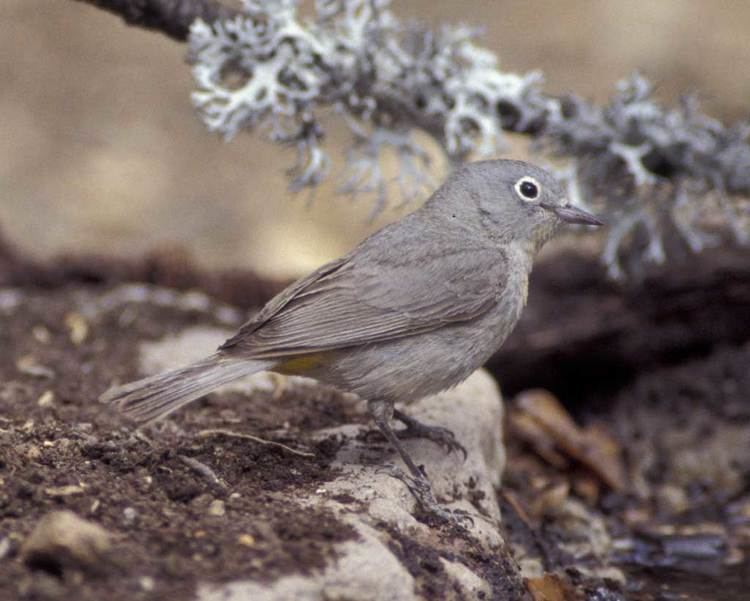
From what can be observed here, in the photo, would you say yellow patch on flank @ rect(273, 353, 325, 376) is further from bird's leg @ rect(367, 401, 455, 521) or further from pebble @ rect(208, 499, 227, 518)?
pebble @ rect(208, 499, 227, 518)

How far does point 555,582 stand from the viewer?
3.88 meters

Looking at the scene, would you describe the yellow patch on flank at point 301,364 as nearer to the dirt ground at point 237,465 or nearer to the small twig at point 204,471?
the dirt ground at point 237,465

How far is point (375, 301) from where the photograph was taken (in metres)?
4.19

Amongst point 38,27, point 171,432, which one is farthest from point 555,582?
point 38,27

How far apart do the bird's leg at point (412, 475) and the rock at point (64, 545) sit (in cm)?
130

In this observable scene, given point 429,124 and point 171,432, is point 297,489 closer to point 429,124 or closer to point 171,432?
point 171,432

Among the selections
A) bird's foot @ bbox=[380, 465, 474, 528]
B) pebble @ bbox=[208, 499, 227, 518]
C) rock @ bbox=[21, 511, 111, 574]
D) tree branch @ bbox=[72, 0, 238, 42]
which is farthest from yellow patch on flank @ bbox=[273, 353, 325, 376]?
tree branch @ bbox=[72, 0, 238, 42]

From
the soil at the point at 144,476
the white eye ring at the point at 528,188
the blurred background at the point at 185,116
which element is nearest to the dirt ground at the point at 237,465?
the soil at the point at 144,476

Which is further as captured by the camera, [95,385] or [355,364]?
[95,385]

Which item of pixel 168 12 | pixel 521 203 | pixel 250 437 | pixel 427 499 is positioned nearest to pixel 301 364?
pixel 250 437

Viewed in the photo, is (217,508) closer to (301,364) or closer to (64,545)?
(64,545)

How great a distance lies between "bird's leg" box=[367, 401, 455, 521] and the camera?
12.3ft

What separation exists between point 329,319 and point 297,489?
2.40ft

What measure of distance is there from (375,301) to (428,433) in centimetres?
67
